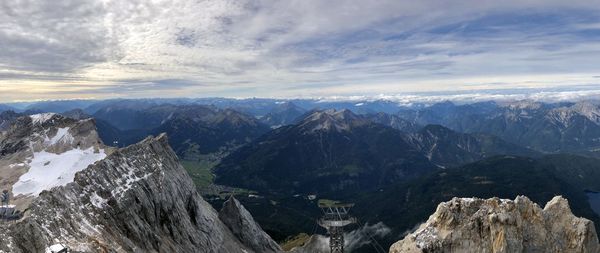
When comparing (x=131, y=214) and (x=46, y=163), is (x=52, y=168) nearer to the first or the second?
(x=46, y=163)

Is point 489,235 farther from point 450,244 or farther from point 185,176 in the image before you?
point 185,176

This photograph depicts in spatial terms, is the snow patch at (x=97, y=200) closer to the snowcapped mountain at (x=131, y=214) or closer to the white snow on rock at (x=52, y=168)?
the snowcapped mountain at (x=131, y=214)

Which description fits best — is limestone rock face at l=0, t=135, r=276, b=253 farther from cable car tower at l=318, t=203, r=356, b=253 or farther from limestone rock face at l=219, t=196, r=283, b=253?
cable car tower at l=318, t=203, r=356, b=253

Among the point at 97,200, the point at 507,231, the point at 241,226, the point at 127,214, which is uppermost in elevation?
the point at 507,231

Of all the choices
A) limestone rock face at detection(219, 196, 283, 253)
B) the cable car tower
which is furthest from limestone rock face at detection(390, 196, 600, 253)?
limestone rock face at detection(219, 196, 283, 253)

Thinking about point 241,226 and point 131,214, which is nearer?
point 131,214

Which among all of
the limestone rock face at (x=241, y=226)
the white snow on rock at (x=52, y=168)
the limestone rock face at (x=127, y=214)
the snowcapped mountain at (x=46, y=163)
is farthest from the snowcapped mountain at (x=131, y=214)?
the snowcapped mountain at (x=46, y=163)

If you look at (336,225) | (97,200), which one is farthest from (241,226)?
(97,200)
